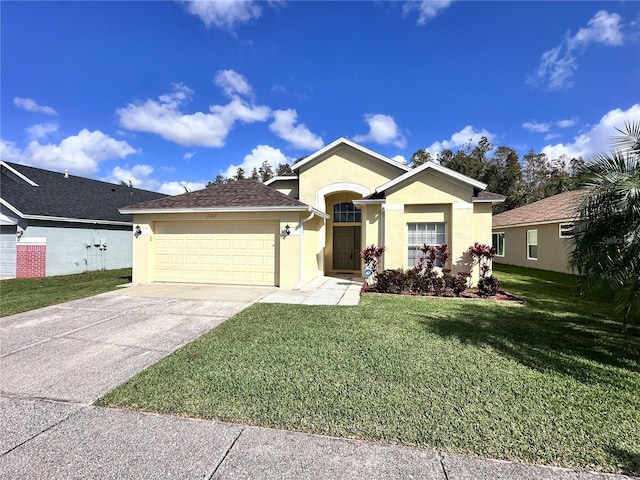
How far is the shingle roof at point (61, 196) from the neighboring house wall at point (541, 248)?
24.8 m

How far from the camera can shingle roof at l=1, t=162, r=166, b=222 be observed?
1541cm

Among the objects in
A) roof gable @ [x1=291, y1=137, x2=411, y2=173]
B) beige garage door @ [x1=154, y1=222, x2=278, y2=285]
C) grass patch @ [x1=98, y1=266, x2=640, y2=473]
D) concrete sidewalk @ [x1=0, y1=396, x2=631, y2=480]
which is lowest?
concrete sidewalk @ [x1=0, y1=396, x2=631, y2=480]

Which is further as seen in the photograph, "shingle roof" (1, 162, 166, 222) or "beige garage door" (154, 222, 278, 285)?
"shingle roof" (1, 162, 166, 222)

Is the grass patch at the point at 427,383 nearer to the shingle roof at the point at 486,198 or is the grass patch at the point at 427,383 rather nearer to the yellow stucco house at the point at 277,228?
the yellow stucco house at the point at 277,228

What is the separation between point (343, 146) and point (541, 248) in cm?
1304

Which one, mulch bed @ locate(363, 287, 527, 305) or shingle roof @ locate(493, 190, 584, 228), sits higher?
shingle roof @ locate(493, 190, 584, 228)

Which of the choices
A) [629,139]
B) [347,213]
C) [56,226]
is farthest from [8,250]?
[629,139]

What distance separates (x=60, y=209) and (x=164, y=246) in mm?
8989

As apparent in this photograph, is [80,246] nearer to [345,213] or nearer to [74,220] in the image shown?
[74,220]

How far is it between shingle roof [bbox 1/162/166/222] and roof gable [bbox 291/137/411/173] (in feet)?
42.2

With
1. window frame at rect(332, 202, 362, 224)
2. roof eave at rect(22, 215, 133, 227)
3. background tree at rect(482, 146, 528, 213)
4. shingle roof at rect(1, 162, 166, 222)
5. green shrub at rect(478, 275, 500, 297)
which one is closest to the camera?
green shrub at rect(478, 275, 500, 297)

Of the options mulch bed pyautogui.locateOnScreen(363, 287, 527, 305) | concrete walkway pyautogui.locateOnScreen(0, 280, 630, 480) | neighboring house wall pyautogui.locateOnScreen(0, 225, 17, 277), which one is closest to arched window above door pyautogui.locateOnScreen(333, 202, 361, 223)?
mulch bed pyautogui.locateOnScreen(363, 287, 527, 305)

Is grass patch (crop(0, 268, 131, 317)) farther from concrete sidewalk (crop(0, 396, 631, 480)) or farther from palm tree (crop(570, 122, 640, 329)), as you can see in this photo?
palm tree (crop(570, 122, 640, 329))

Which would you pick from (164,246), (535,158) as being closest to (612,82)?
(164,246)
